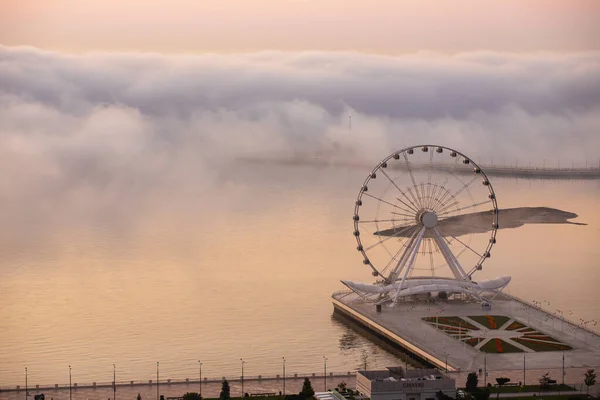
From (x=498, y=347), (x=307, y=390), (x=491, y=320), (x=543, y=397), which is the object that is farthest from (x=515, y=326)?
(x=307, y=390)

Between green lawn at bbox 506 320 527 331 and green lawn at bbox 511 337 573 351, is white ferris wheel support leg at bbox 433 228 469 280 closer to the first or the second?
green lawn at bbox 506 320 527 331

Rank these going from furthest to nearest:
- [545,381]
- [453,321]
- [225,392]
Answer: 1. [453,321]
2. [545,381]
3. [225,392]

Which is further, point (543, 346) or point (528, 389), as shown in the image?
point (543, 346)

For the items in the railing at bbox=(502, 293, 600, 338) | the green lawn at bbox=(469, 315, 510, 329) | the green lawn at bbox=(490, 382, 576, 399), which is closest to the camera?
the green lawn at bbox=(490, 382, 576, 399)

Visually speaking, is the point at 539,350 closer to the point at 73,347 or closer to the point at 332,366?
the point at 332,366

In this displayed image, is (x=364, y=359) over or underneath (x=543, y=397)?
over

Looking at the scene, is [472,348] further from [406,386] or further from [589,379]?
[406,386]

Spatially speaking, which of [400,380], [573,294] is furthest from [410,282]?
[400,380]

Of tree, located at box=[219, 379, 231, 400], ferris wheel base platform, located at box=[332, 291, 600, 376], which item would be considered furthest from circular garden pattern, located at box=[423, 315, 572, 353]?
tree, located at box=[219, 379, 231, 400]
